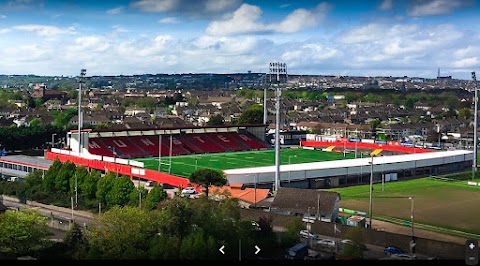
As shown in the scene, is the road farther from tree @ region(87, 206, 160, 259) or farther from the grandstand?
the grandstand

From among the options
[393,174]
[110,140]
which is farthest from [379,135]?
[110,140]

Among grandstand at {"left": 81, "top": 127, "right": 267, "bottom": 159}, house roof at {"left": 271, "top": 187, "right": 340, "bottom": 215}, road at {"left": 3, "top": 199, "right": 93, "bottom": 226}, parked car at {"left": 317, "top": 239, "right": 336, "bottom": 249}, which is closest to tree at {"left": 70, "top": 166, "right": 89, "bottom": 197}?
road at {"left": 3, "top": 199, "right": 93, "bottom": 226}

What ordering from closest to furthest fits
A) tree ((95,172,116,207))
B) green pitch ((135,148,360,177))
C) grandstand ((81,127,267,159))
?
1. tree ((95,172,116,207))
2. green pitch ((135,148,360,177))
3. grandstand ((81,127,267,159))

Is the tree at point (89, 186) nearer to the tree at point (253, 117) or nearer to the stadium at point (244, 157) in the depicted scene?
the stadium at point (244, 157)

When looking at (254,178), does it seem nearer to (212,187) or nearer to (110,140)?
(212,187)

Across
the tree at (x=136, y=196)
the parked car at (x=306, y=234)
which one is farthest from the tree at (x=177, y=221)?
the tree at (x=136, y=196)

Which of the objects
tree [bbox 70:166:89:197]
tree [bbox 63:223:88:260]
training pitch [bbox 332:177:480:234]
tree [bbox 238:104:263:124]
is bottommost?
training pitch [bbox 332:177:480:234]

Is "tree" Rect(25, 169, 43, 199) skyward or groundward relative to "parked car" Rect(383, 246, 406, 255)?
Result: skyward
